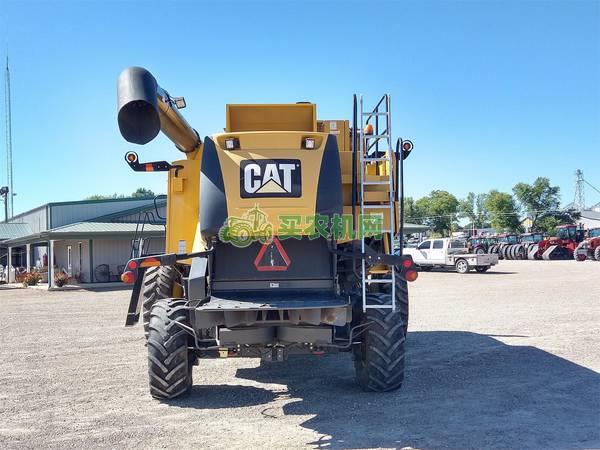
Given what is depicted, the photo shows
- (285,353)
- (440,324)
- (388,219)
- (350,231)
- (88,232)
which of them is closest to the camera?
(285,353)

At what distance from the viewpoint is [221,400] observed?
6.39 m

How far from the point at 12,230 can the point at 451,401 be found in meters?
44.9

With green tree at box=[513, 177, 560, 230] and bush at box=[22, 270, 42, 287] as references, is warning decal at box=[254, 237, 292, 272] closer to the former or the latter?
bush at box=[22, 270, 42, 287]

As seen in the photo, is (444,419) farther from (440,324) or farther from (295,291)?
(440,324)

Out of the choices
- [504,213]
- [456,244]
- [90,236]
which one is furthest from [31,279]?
[504,213]

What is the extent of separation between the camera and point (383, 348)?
620cm

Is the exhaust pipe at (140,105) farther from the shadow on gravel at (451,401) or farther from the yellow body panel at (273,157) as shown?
the shadow on gravel at (451,401)

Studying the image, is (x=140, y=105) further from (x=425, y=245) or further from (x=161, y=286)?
(x=425, y=245)

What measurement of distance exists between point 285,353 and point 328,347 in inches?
18.7

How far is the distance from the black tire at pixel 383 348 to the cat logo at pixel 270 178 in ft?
5.22

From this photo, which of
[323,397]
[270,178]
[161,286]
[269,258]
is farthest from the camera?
[161,286]

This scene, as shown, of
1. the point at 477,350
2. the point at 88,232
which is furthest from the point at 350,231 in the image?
the point at 88,232

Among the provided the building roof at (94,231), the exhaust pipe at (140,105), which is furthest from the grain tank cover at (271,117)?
the building roof at (94,231)

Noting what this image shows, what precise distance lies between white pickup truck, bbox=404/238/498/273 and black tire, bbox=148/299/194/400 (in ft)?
83.3
